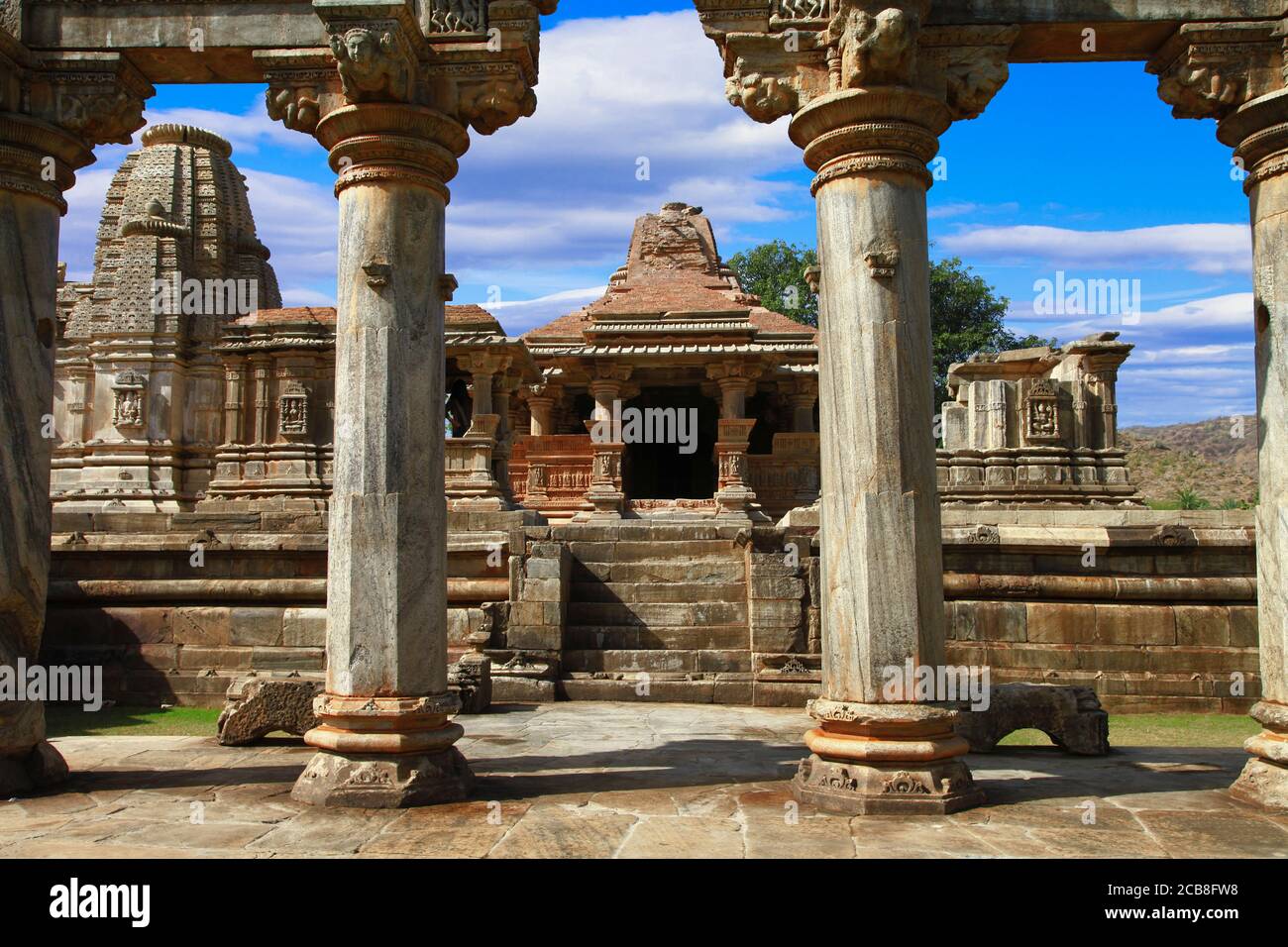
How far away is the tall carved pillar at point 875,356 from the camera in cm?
483

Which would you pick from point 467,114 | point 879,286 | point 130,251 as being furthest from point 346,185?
point 130,251

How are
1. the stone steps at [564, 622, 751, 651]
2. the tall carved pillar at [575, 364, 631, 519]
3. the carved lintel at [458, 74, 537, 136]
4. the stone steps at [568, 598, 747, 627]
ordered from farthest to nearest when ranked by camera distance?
1. the tall carved pillar at [575, 364, 631, 519]
2. the stone steps at [568, 598, 747, 627]
3. the stone steps at [564, 622, 751, 651]
4. the carved lintel at [458, 74, 537, 136]

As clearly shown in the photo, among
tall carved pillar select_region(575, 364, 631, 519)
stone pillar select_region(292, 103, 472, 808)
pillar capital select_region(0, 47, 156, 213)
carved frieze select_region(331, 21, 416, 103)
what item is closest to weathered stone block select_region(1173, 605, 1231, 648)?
stone pillar select_region(292, 103, 472, 808)

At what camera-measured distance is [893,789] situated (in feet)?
15.4

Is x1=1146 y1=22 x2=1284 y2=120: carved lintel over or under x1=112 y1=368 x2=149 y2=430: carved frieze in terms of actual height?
under

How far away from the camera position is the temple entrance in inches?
1022

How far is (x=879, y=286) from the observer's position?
5.03 meters

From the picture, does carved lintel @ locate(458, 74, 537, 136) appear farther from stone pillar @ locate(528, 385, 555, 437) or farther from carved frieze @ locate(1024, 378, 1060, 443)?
stone pillar @ locate(528, 385, 555, 437)

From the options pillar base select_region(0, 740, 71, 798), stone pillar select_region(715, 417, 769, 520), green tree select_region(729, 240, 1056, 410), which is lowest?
pillar base select_region(0, 740, 71, 798)

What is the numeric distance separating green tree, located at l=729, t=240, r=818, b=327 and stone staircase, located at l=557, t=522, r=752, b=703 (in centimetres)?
3485

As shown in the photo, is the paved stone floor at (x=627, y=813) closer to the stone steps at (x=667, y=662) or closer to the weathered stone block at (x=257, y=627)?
the stone steps at (x=667, y=662)

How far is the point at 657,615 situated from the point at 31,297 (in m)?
7.09

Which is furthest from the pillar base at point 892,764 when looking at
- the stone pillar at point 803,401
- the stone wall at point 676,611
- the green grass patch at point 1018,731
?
the stone pillar at point 803,401

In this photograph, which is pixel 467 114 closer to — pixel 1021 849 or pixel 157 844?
pixel 157 844
